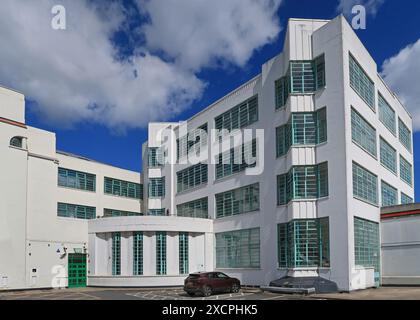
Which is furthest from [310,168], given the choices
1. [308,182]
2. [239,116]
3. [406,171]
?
[406,171]

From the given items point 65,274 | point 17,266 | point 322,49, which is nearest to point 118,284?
point 65,274

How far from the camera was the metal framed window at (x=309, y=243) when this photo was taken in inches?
1085

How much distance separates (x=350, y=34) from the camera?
29.3 m

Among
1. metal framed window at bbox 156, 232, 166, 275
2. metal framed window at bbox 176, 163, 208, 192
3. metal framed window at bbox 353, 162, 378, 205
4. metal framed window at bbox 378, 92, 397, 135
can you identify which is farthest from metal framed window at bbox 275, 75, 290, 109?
metal framed window at bbox 156, 232, 166, 275

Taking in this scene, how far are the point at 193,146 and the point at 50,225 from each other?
13.3 meters

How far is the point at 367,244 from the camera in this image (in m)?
29.6

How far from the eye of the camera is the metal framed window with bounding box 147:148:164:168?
46625 millimetres

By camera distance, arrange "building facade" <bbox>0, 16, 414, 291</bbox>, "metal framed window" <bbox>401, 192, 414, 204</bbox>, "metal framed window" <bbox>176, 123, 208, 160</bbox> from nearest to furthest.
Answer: "building facade" <bbox>0, 16, 414, 291</bbox> < "metal framed window" <bbox>401, 192, 414, 204</bbox> < "metal framed window" <bbox>176, 123, 208, 160</bbox>

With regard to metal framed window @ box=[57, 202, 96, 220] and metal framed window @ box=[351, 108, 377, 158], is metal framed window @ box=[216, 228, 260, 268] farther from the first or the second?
metal framed window @ box=[57, 202, 96, 220]

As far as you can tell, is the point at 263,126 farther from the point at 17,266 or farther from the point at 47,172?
the point at 17,266

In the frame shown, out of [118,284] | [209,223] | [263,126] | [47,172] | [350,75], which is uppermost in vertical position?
[350,75]

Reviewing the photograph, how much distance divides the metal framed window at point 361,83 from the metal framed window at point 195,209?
14817 mm

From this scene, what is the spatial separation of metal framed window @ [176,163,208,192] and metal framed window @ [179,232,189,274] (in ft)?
16.7

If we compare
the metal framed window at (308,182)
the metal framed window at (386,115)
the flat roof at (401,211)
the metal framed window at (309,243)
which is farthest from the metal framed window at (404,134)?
the metal framed window at (309,243)
